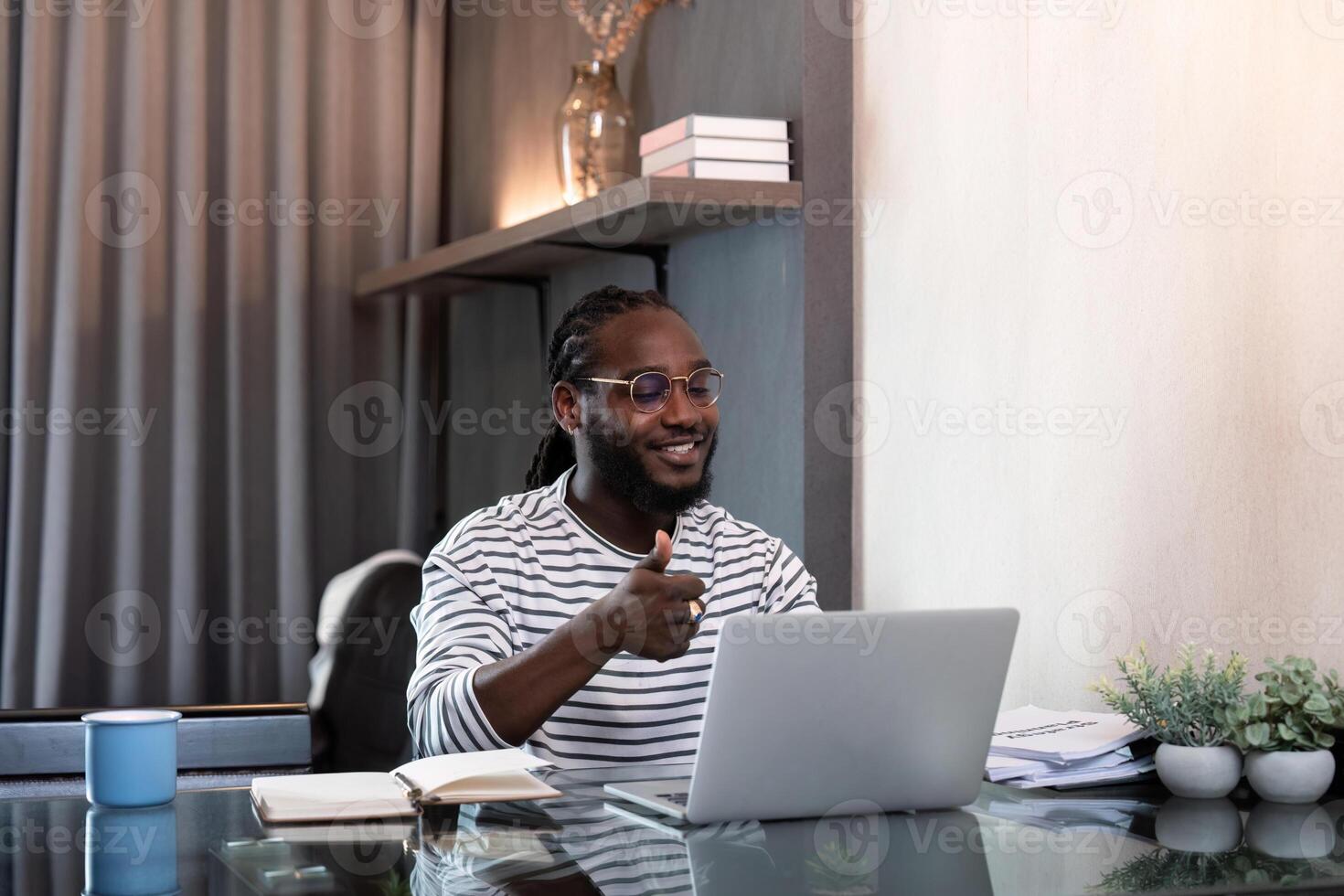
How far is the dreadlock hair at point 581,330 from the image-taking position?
1888 millimetres

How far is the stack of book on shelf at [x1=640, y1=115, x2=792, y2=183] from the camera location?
7.61 feet

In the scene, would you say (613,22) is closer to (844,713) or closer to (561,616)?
(561,616)

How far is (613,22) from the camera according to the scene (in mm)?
3039

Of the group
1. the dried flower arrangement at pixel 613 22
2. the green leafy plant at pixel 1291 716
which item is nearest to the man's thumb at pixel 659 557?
the green leafy plant at pixel 1291 716

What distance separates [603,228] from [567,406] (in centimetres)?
76

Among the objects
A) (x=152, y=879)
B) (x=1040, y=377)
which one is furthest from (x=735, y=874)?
(x=1040, y=377)

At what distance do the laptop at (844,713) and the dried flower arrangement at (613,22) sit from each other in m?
1.93

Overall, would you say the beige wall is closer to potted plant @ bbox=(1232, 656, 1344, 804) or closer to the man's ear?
potted plant @ bbox=(1232, 656, 1344, 804)

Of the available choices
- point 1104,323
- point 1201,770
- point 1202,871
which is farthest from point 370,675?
point 1202,871

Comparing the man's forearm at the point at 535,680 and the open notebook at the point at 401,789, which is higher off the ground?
the man's forearm at the point at 535,680

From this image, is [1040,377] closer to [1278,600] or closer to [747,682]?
[1278,600]

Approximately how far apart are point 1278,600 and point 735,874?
96cm

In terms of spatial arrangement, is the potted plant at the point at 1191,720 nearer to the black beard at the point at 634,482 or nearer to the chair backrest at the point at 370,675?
the black beard at the point at 634,482

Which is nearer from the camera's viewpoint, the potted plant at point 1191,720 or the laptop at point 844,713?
the laptop at point 844,713
